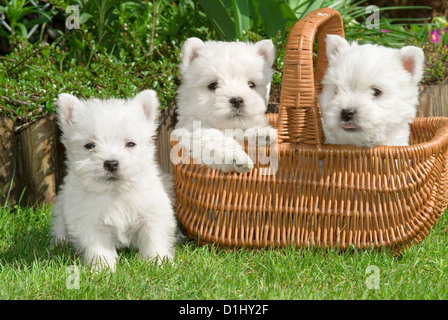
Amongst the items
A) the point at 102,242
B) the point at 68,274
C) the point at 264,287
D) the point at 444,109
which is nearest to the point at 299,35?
the point at 264,287

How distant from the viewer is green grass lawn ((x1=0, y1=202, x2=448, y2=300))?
334 cm

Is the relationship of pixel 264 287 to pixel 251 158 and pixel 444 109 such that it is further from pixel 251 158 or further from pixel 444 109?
pixel 444 109

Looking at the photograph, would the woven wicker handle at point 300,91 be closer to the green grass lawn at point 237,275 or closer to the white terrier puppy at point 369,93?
the white terrier puppy at point 369,93

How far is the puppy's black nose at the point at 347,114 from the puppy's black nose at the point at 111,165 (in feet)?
4.86

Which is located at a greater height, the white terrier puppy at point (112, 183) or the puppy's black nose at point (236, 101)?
the puppy's black nose at point (236, 101)

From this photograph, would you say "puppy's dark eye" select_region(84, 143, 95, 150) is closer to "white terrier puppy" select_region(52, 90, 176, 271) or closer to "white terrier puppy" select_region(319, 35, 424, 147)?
"white terrier puppy" select_region(52, 90, 176, 271)

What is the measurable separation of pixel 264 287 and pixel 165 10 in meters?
4.48

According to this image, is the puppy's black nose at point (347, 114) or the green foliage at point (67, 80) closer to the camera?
the puppy's black nose at point (347, 114)

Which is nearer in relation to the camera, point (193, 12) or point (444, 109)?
point (444, 109)

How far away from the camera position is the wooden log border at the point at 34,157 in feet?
17.1

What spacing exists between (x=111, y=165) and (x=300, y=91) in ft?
4.21

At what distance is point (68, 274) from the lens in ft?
11.6

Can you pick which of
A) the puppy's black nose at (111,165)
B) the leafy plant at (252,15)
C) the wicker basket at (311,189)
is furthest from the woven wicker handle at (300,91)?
the leafy plant at (252,15)

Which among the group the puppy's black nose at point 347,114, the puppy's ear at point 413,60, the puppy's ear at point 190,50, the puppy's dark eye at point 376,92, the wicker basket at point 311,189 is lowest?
the wicker basket at point 311,189
